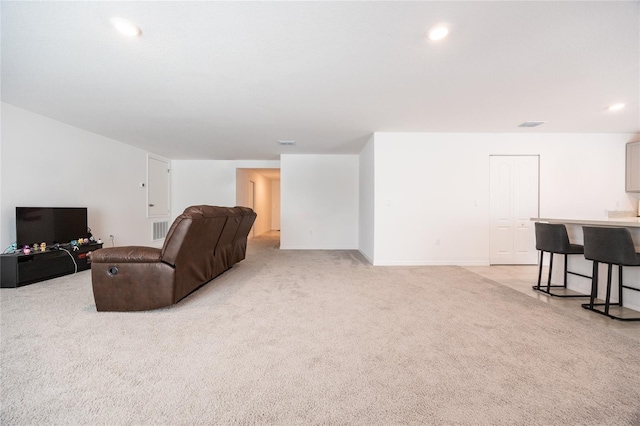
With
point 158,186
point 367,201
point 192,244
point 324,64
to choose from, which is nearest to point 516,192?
point 367,201

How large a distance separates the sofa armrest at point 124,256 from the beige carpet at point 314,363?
20.0 inches

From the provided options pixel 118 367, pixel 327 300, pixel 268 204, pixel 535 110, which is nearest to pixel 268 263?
pixel 327 300

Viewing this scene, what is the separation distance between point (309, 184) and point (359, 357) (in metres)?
5.15

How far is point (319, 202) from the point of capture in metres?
6.55

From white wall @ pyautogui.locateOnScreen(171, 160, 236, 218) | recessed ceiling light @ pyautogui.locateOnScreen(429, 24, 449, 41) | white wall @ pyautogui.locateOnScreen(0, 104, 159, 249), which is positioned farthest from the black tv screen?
recessed ceiling light @ pyautogui.locateOnScreen(429, 24, 449, 41)

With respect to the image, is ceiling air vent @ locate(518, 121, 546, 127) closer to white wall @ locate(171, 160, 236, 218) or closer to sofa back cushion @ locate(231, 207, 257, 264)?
sofa back cushion @ locate(231, 207, 257, 264)

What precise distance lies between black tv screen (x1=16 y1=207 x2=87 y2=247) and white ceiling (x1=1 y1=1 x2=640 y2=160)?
4.76 ft

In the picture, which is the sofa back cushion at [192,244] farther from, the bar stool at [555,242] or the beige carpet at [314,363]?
the bar stool at [555,242]

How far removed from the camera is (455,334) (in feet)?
6.59

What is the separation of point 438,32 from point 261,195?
8781mm

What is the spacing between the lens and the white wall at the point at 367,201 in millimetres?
4848

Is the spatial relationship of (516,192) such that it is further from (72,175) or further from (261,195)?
(261,195)

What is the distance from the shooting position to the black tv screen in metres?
3.43

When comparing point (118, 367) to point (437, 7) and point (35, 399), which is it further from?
point (437, 7)
